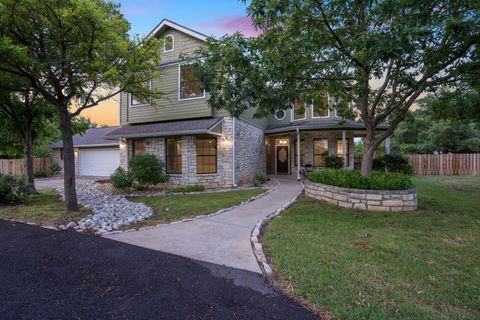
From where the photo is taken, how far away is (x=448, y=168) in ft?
52.7

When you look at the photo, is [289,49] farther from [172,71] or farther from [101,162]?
[101,162]

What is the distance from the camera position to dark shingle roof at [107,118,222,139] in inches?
421

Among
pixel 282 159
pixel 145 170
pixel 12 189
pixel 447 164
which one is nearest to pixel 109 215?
pixel 145 170

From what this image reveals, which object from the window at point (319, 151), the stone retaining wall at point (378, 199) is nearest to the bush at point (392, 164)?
the window at point (319, 151)

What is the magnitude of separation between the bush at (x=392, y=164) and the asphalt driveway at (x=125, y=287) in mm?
14375

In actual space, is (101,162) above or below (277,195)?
above

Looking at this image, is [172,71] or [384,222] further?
[172,71]

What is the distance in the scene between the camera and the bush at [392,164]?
1516 cm

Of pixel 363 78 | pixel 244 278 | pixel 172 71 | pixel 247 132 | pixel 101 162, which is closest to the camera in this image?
pixel 244 278

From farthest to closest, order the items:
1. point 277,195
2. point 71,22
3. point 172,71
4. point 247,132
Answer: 1. point 247,132
2. point 172,71
3. point 277,195
4. point 71,22

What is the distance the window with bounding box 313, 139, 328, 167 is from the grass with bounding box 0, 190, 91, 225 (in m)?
12.2

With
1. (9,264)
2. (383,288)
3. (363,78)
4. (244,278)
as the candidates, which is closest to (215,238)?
(244,278)

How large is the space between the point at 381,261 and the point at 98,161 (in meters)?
20.3

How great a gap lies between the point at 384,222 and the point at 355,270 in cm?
283
